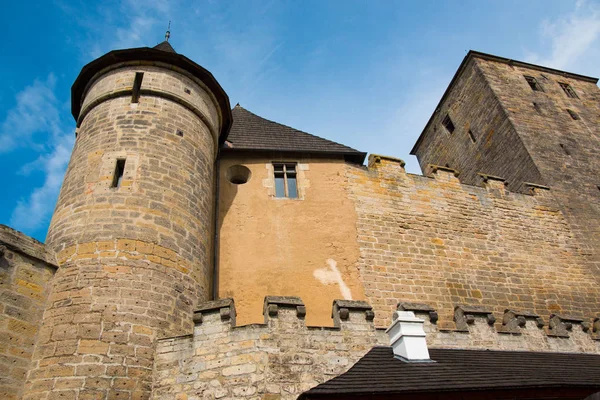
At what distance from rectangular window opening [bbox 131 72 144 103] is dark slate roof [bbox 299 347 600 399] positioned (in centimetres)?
626

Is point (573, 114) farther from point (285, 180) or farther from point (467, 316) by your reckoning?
point (467, 316)

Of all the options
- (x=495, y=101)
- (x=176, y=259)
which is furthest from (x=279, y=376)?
(x=495, y=101)

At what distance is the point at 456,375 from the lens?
18.5ft

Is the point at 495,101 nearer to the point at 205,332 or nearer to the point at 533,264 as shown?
the point at 533,264

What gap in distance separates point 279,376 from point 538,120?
14.2 meters

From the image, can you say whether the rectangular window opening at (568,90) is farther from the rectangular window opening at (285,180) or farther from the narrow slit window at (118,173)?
the narrow slit window at (118,173)

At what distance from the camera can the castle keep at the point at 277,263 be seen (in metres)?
5.79

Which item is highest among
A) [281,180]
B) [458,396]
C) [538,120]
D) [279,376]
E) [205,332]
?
[538,120]

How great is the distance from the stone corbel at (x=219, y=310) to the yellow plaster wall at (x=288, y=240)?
232 cm

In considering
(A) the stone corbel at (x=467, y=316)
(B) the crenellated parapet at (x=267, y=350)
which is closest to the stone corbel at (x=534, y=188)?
(A) the stone corbel at (x=467, y=316)

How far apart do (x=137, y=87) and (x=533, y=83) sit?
15841 millimetres

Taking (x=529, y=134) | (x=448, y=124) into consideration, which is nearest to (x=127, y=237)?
(x=529, y=134)

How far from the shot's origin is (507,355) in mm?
6965

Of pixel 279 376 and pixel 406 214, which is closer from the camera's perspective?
pixel 279 376
